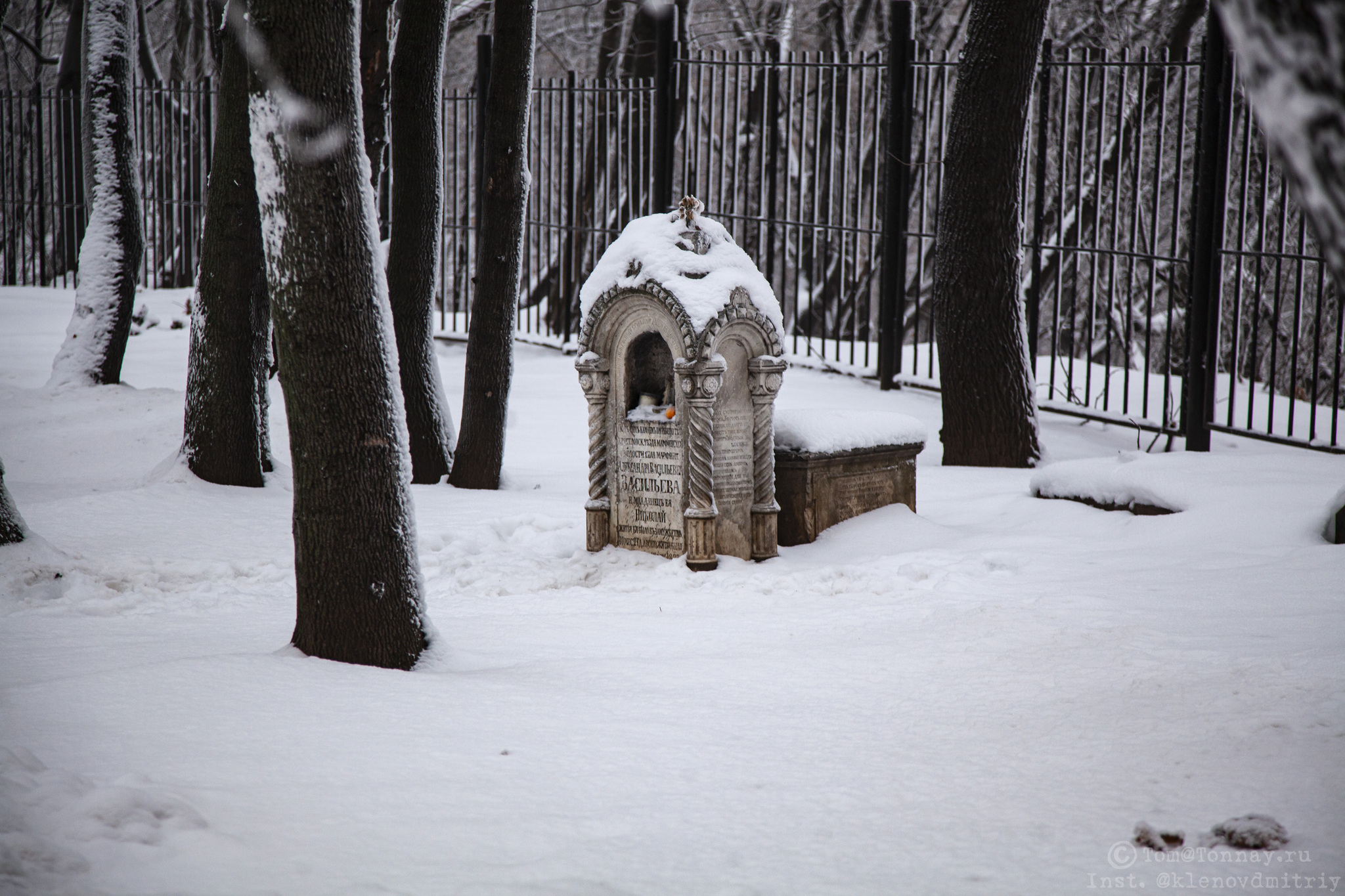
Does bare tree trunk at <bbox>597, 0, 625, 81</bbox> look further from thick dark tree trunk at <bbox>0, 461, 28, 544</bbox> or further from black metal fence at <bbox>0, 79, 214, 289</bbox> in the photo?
thick dark tree trunk at <bbox>0, 461, 28, 544</bbox>

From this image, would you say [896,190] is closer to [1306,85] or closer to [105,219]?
[105,219]

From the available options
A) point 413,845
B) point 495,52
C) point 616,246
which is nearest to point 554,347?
point 495,52

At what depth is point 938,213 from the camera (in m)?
9.50

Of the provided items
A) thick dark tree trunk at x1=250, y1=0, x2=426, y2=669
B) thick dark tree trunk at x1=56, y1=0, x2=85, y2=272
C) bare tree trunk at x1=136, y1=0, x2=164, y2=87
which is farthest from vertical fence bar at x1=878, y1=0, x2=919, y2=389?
bare tree trunk at x1=136, y1=0, x2=164, y2=87

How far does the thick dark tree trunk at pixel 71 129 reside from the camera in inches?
669

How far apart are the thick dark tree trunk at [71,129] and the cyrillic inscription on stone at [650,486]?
534 inches

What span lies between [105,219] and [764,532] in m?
8.07

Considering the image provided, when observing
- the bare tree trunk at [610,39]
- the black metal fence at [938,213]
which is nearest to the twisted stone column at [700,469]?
the black metal fence at [938,213]

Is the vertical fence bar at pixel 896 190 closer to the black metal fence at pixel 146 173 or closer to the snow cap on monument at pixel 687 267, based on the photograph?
the snow cap on monument at pixel 687 267

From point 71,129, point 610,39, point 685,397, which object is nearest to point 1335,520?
point 685,397

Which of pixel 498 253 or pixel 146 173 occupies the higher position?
pixel 146 173

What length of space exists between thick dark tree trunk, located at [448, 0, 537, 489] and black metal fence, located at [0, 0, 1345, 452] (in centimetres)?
377

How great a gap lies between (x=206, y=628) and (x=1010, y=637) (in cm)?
363

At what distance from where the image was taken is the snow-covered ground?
2.76 m
